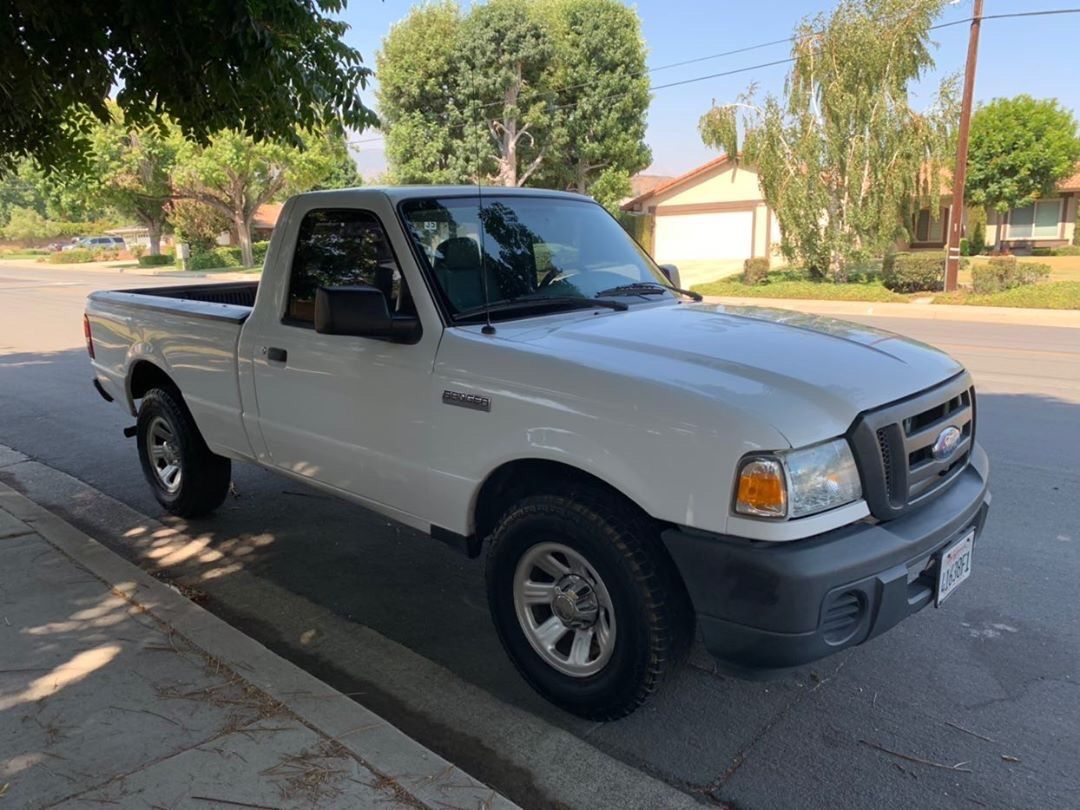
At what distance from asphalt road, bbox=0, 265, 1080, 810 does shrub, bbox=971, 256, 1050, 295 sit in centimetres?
1598

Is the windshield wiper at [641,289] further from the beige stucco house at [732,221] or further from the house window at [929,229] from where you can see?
the house window at [929,229]

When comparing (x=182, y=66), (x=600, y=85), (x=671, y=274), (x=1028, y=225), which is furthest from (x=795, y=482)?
(x=1028, y=225)

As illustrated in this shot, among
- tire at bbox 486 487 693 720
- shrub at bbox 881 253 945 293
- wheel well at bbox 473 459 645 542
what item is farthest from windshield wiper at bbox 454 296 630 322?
shrub at bbox 881 253 945 293

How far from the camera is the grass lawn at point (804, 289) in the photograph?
21047 mm

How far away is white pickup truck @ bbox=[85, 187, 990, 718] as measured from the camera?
257cm

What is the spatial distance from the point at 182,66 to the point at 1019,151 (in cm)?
3741

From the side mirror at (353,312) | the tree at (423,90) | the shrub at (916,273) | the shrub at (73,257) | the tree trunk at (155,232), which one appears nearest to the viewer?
the side mirror at (353,312)

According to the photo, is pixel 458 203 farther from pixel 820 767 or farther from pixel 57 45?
pixel 820 767

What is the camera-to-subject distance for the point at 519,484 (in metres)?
3.27

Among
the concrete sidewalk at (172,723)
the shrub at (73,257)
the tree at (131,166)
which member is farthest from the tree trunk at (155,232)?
the concrete sidewalk at (172,723)

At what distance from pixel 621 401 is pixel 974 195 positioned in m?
38.3

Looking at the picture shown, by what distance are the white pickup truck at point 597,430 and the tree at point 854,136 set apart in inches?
747

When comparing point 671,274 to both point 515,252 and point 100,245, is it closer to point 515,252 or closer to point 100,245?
point 515,252

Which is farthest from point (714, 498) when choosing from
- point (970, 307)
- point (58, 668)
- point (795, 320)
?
point (970, 307)
